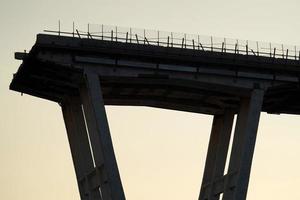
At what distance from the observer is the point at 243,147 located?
99188 millimetres

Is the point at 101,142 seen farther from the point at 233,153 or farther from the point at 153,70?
the point at 233,153

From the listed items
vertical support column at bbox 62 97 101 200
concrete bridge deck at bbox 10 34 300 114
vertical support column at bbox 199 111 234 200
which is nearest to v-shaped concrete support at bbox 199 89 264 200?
vertical support column at bbox 199 111 234 200

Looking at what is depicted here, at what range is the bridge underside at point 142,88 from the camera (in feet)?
318

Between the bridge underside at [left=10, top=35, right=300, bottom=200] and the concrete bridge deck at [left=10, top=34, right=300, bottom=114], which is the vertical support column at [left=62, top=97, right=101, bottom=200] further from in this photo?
the concrete bridge deck at [left=10, top=34, right=300, bottom=114]

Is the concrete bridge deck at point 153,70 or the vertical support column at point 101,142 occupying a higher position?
the concrete bridge deck at point 153,70

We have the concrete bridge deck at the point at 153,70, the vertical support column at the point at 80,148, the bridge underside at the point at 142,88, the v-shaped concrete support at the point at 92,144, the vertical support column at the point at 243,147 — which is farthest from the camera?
the vertical support column at the point at 80,148

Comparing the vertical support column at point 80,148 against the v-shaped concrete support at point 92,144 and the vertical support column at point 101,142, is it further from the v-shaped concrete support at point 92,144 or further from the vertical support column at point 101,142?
the vertical support column at point 101,142

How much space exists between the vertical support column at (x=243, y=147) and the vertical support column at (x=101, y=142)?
11187mm

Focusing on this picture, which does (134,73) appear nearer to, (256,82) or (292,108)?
(256,82)

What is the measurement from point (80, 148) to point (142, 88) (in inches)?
346

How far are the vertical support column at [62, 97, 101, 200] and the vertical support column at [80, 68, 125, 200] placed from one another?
646 centimetres

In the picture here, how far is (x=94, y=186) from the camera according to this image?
334 ft

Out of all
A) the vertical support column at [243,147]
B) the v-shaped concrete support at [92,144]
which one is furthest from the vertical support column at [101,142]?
the vertical support column at [243,147]

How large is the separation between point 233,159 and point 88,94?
47.8 feet
